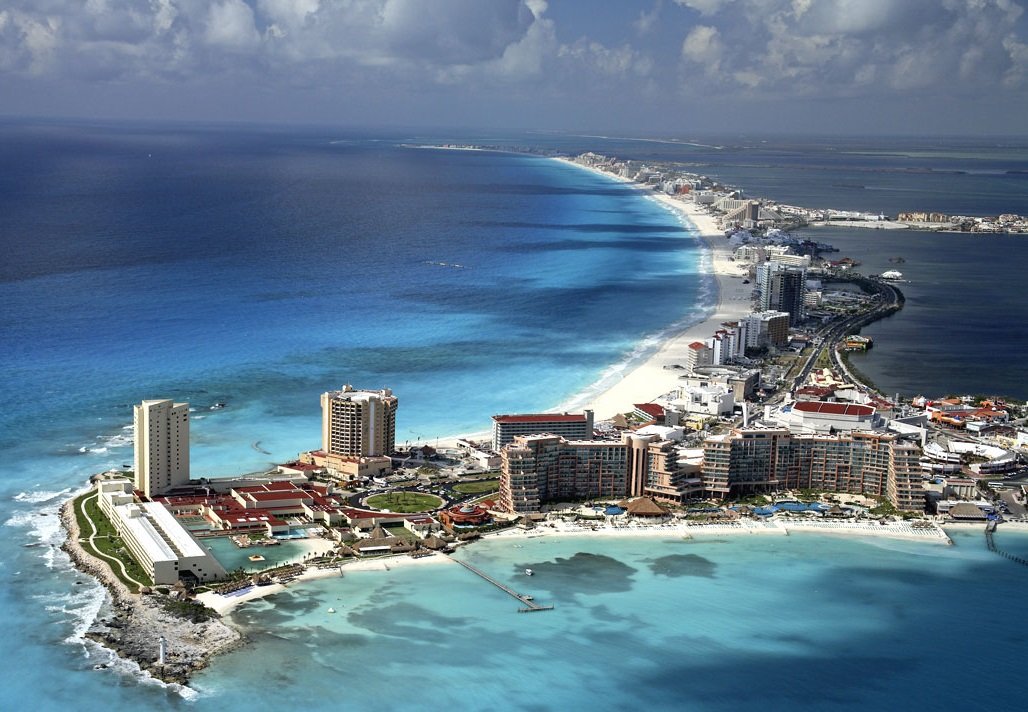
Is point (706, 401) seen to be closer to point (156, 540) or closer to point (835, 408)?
point (835, 408)

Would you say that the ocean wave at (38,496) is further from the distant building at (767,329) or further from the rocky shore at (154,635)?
the distant building at (767,329)

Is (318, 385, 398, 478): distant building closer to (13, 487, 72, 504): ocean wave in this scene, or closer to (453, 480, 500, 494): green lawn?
(453, 480, 500, 494): green lawn

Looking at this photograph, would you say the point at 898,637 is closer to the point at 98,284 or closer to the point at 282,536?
the point at 282,536

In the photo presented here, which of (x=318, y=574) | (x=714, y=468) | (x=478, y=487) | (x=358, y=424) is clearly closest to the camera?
(x=318, y=574)

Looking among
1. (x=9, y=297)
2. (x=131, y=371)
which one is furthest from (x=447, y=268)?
(x=131, y=371)

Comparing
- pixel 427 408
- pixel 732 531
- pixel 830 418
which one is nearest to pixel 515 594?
pixel 732 531

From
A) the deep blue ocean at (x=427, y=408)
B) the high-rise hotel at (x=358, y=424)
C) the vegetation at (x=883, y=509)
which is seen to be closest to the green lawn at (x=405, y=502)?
the high-rise hotel at (x=358, y=424)
